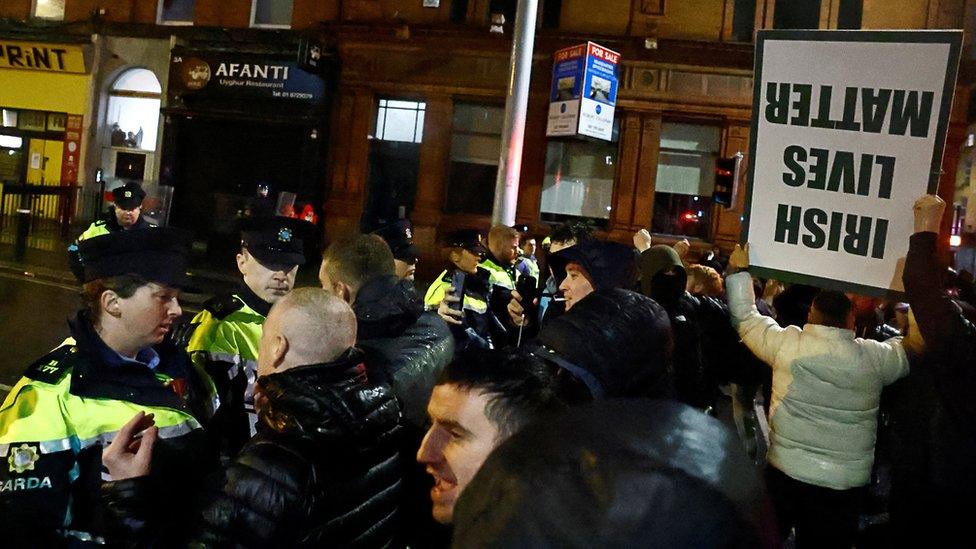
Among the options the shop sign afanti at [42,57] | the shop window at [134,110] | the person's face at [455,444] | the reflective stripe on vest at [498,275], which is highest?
the shop sign afanti at [42,57]

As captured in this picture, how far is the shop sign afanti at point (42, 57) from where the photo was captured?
67.7 feet

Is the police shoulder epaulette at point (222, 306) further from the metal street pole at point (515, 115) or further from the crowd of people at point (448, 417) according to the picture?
the metal street pole at point (515, 115)

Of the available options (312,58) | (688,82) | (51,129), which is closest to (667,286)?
(688,82)

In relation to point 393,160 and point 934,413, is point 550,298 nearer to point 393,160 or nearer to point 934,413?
point 934,413

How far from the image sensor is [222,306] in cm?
355

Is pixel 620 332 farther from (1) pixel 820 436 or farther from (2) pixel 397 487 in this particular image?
(1) pixel 820 436

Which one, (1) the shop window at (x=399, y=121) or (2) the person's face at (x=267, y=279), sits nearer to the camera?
(2) the person's face at (x=267, y=279)

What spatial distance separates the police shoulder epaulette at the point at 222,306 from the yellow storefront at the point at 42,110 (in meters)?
19.9

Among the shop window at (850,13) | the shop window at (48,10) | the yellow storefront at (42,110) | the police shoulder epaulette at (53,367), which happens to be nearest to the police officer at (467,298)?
the police shoulder epaulette at (53,367)

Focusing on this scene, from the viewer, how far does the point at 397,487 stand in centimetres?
244

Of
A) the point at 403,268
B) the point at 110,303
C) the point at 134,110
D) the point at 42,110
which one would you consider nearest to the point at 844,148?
the point at 403,268

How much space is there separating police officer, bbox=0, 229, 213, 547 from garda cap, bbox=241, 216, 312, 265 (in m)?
1.01

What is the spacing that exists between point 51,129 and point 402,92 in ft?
35.3

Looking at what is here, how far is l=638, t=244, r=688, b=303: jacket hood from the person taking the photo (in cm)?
406
